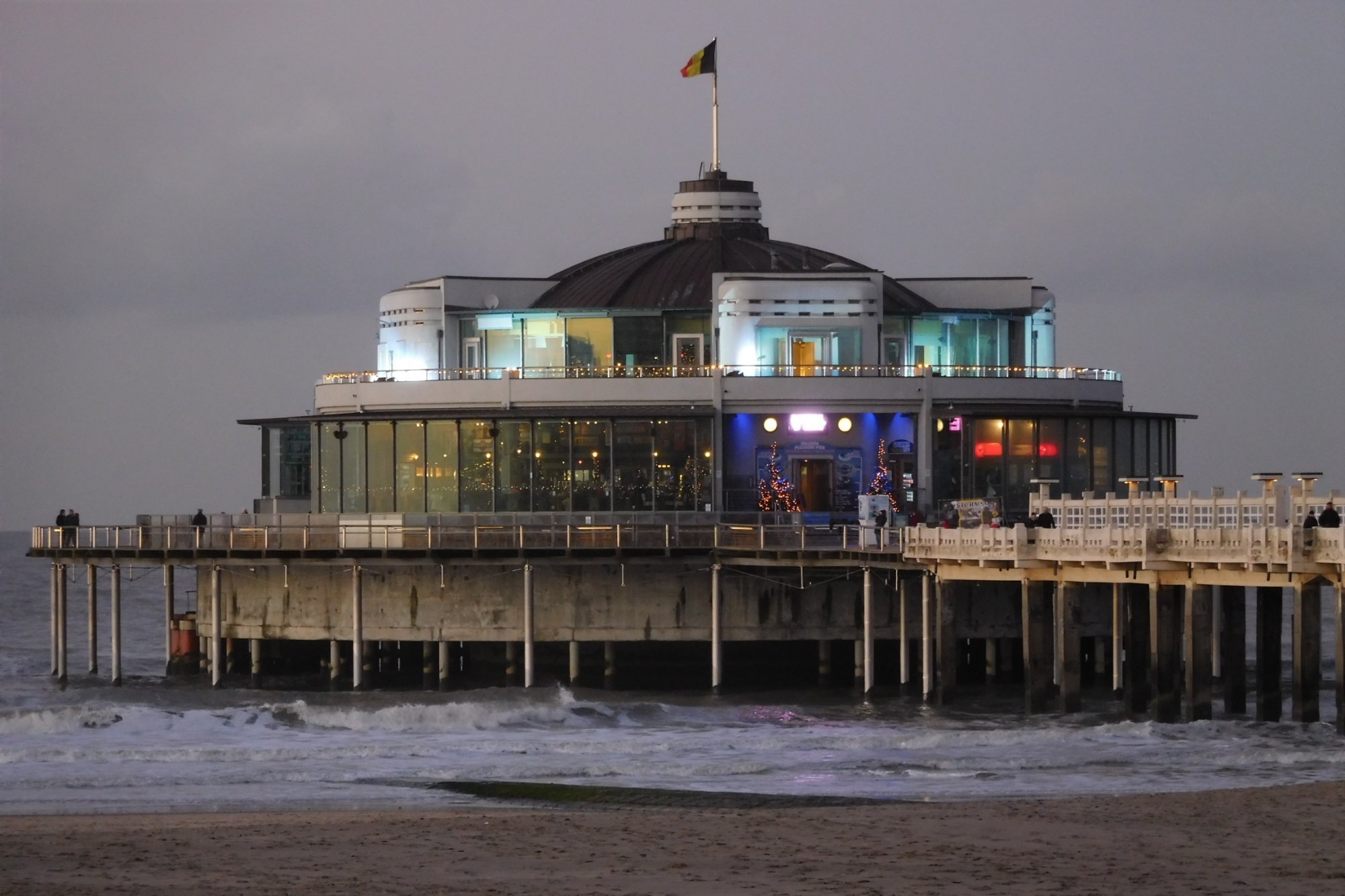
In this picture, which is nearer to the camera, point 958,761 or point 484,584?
point 958,761

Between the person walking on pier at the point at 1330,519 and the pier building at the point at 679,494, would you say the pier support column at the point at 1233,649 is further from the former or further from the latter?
the person walking on pier at the point at 1330,519

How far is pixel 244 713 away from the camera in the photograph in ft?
198

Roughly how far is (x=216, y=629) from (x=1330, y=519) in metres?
33.8

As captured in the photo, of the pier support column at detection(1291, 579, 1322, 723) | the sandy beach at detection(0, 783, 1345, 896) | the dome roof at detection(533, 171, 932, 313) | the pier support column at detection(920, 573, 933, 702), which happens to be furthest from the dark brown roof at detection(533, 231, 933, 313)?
the sandy beach at detection(0, 783, 1345, 896)

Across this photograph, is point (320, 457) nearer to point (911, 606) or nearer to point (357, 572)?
point (357, 572)

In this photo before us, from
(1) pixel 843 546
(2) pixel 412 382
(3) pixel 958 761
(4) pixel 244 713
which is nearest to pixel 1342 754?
(3) pixel 958 761

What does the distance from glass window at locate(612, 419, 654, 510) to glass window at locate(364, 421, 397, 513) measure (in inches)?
259

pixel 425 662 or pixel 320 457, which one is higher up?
pixel 320 457

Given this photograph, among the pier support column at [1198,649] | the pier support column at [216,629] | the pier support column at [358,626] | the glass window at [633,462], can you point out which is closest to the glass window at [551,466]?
the glass window at [633,462]

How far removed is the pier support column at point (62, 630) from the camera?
244 ft

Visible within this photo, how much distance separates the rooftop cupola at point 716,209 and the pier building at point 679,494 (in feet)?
4.69

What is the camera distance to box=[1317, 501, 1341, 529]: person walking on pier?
46875 millimetres

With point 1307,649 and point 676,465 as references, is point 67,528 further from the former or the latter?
point 1307,649

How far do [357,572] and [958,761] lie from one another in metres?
22.4
